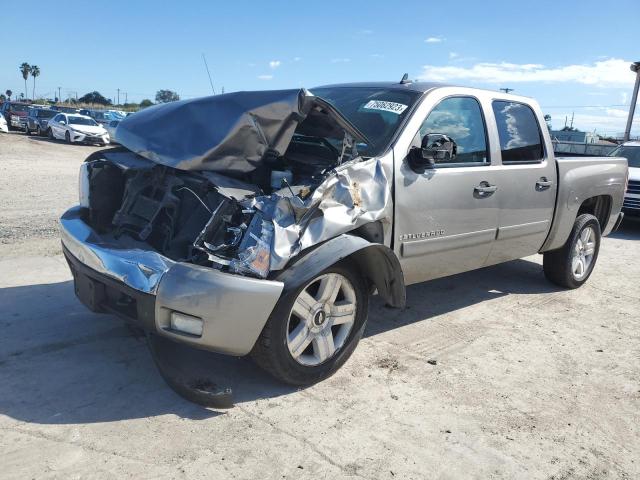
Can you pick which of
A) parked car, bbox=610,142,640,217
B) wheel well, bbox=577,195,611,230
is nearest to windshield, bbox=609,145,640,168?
parked car, bbox=610,142,640,217

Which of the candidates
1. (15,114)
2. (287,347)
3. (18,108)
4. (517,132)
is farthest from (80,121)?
(287,347)

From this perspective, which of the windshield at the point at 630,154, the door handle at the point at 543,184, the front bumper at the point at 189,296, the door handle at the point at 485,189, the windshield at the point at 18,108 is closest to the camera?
the front bumper at the point at 189,296

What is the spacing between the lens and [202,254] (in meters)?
3.24

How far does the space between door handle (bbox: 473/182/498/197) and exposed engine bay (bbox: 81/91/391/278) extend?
3.68 feet

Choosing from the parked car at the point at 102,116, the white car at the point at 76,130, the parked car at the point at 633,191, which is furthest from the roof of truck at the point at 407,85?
the parked car at the point at 102,116

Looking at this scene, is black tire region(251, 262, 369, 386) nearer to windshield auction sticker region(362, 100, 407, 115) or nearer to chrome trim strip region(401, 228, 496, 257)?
chrome trim strip region(401, 228, 496, 257)

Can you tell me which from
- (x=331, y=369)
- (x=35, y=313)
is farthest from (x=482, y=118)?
(x=35, y=313)

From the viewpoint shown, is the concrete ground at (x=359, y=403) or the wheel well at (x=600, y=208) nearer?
the concrete ground at (x=359, y=403)

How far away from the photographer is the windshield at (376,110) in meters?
4.04

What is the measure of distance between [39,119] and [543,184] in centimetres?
3034

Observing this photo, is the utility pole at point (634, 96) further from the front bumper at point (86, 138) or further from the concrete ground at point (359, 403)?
the front bumper at point (86, 138)

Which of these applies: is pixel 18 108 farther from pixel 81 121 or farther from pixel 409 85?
pixel 409 85

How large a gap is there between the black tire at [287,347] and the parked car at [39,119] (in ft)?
97.6

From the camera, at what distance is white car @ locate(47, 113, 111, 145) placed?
2647 cm
